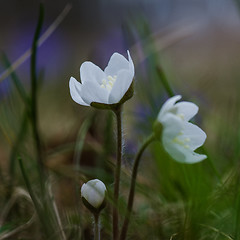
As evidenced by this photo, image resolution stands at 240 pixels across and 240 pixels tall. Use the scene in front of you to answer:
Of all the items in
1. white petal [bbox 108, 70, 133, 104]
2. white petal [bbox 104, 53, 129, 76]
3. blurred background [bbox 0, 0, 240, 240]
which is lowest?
blurred background [bbox 0, 0, 240, 240]

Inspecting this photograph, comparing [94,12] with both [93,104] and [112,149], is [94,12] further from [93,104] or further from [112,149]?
[93,104]

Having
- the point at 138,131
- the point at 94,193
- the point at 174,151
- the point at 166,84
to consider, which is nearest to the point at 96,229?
the point at 94,193

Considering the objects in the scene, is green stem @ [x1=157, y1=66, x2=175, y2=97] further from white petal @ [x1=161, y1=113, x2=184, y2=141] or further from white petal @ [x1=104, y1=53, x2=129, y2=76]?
white petal @ [x1=161, y1=113, x2=184, y2=141]

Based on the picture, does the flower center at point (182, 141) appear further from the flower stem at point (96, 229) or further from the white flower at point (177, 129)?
the flower stem at point (96, 229)

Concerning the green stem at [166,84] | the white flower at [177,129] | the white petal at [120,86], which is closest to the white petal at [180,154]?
the white flower at [177,129]

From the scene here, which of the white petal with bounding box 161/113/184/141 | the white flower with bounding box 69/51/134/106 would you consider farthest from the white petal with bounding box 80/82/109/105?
the white petal with bounding box 161/113/184/141

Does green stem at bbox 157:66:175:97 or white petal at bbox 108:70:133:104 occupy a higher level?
white petal at bbox 108:70:133:104

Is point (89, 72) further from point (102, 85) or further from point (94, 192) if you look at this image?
point (94, 192)

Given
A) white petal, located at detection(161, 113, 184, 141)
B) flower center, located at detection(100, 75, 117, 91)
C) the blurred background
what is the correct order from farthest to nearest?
the blurred background → flower center, located at detection(100, 75, 117, 91) → white petal, located at detection(161, 113, 184, 141)

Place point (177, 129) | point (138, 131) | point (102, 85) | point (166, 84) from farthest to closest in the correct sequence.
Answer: point (138, 131), point (166, 84), point (102, 85), point (177, 129)
